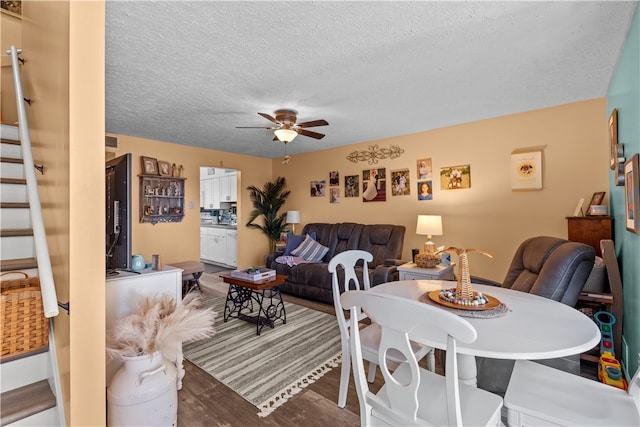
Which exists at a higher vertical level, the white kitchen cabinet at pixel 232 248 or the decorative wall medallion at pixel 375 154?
the decorative wall medallion at pixel 375 154

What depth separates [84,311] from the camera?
1.14 metres

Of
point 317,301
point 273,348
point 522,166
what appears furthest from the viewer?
point 317,301

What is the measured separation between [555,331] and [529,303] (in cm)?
39

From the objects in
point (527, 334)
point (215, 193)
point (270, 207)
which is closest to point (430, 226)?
point (527, 334)

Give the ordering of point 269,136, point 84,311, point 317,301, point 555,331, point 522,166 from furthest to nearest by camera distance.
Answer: point 269,136
point 317,301
point 522,166
point 555,331
point 84,311

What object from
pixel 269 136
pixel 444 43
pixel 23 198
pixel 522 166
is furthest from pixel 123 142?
pixel 522 166

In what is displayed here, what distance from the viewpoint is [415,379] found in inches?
42.3

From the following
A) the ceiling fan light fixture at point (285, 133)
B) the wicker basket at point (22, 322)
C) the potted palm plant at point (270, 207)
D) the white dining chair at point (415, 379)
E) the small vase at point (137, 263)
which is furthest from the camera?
the potted palm plant at point (270, 207)

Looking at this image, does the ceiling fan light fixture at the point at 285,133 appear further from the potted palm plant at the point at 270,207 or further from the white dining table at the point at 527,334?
the potted palm plant at the point at 270,207

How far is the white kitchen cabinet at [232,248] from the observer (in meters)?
5.89

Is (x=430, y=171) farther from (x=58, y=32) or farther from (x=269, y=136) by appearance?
(x=58, y=32)

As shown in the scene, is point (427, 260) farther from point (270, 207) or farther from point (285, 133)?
→ point (270, 207)

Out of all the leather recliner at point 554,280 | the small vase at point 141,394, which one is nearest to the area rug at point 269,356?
the small vase at point 141,394

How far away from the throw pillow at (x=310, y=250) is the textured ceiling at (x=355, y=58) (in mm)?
2010
